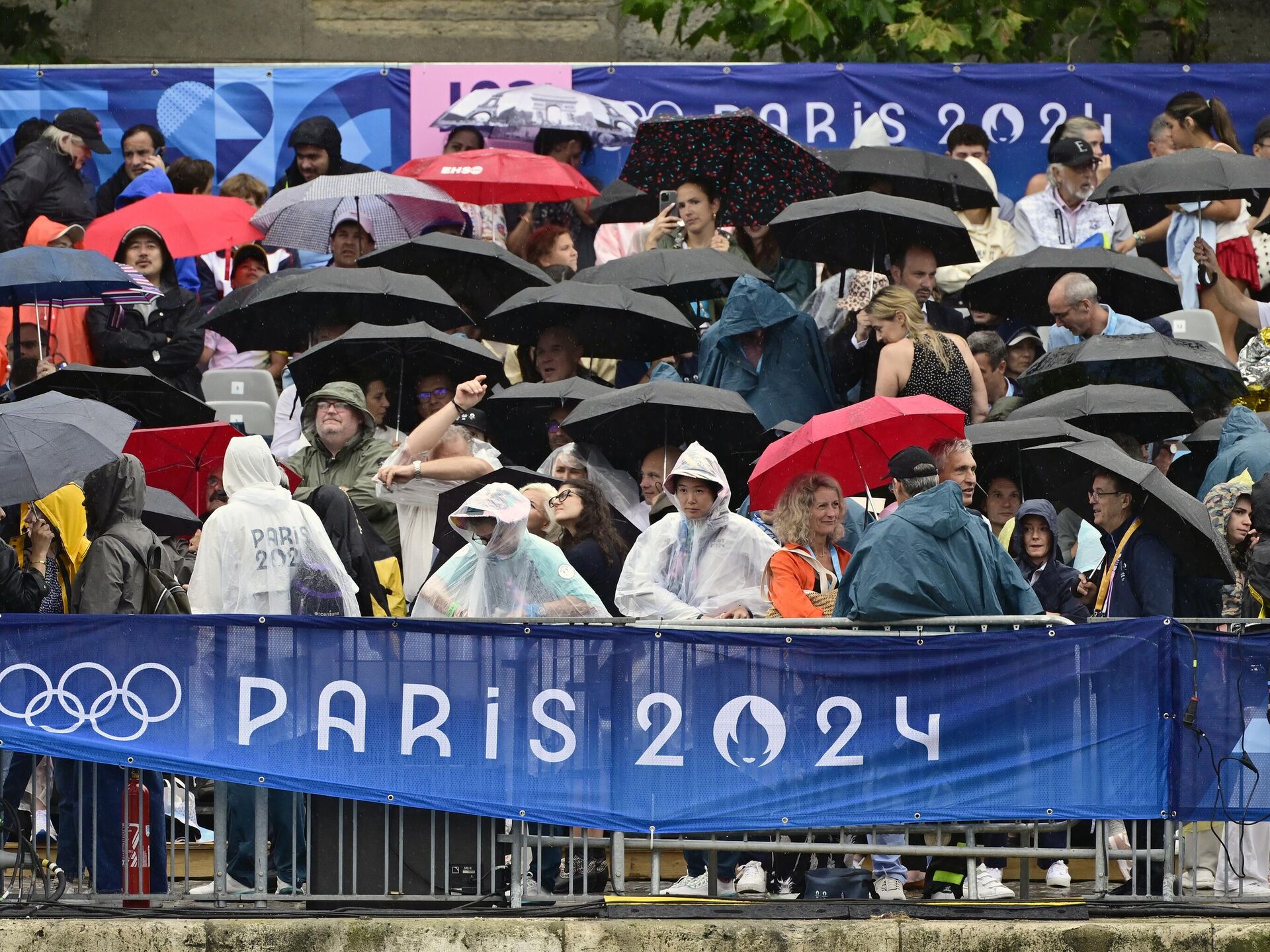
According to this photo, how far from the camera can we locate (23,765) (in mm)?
10539

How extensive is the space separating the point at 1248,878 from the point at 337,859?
161 inches

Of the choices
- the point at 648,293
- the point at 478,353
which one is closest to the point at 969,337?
the point at 648,293

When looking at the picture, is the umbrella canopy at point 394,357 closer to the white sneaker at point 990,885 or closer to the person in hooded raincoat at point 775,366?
the person in hooded raincoat at point 775,366

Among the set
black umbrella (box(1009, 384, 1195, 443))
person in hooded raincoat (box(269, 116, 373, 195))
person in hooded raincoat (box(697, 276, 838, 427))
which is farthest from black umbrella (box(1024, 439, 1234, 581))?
person in hooded raincoat (box(269, 116, 373, 195))

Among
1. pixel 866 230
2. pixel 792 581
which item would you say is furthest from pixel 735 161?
pixel 792 581

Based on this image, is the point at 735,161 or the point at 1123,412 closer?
the point at 1123,412

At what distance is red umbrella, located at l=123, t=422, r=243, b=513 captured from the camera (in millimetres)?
13031

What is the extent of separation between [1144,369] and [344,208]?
19.1 feet

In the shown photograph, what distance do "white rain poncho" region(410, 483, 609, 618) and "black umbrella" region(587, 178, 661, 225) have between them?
19.7ft

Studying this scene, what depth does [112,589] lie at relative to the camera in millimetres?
10688

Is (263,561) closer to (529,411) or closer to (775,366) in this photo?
(529,411)

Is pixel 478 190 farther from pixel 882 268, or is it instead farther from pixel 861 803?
pixel 861 803

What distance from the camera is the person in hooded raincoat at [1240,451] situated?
11.7 m

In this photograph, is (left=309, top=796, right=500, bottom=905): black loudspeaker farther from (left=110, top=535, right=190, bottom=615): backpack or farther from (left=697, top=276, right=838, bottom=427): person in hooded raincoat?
(left=697, top=276, right=838, bottom=427): person in hooded raincoat
